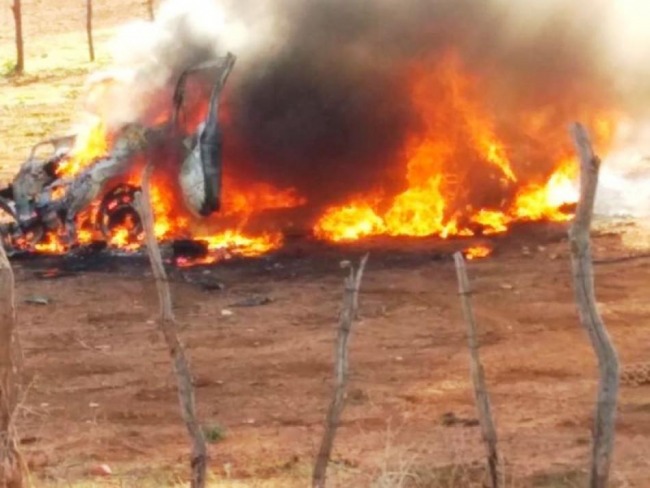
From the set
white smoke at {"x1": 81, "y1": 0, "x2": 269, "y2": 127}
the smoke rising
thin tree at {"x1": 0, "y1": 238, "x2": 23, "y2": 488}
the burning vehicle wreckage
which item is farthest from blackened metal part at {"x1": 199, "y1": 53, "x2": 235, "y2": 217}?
thin tree at {"x1": 0, "y1": 238, "x2": 23, "y2": 488}

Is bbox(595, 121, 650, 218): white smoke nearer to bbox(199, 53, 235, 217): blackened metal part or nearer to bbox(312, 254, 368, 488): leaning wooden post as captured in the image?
bbox(199, 53, 235, 217): blackened metal part

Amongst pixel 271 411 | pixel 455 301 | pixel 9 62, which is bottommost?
pixel 271 411

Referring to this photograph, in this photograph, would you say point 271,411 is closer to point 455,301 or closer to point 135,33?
point 455,301

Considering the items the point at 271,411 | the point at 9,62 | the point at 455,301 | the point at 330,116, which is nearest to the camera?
the point at 271,411

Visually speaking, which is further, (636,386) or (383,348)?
(383,348)

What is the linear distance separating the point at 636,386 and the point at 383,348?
2.09 metres

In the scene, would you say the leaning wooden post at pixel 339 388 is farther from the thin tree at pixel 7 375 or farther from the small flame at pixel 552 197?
the small flame at pixel 552 197

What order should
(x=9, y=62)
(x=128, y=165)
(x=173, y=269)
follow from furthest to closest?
(x=9, y=62), (x=128, y=165), (x=173, y=269)

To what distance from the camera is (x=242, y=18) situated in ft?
54.7

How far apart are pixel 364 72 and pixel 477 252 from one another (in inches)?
112

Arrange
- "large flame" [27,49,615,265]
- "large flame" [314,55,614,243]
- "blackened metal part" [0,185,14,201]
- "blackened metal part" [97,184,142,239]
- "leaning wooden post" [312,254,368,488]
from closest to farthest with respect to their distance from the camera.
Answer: "leaning wooden post" [312,254,368,488] < "blackened metal part" [97,184,142,239] < "large flame" [27,49,615,265] < "large flame" [314,55,614,243] < "blackened metal part" [0,185,14,201]

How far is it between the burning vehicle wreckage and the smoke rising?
0.87 metres

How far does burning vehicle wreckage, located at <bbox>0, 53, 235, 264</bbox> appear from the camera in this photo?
14.8 meters

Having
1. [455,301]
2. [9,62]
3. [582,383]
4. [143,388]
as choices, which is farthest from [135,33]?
[9,62]
